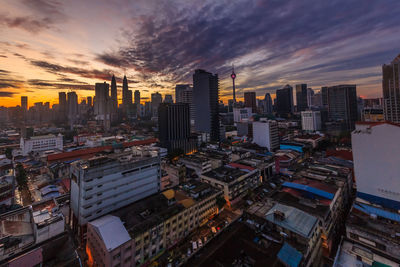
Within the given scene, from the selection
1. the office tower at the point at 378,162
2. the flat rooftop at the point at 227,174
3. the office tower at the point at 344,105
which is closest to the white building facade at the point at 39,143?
the flat rooftop at the point at 227,174

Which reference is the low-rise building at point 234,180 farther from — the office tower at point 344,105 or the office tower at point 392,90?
the office tower at point 344,105

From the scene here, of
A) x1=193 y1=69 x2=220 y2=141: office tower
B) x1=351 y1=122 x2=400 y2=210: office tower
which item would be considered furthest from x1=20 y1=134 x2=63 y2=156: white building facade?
x1=351 y1=122 x2=400 y2=210: office tower

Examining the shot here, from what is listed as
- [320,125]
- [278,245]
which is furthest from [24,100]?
[320,125]

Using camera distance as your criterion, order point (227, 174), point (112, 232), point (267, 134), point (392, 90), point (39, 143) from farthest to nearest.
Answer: point (39, 143)
point (392, 90)
point (267, 134)
point (227, 174)
point (112, 232)

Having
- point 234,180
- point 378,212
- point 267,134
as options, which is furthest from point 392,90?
point 234,180

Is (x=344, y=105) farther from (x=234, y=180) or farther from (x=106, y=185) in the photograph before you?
(x=106, y=185)

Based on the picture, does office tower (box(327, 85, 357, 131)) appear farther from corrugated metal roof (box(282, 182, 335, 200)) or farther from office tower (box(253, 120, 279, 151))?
corrugated metal roof (box(282, 182, 335, 200))

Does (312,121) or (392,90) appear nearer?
(392,90)
